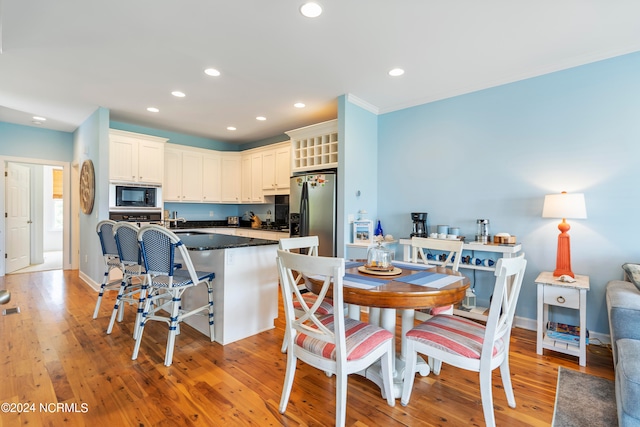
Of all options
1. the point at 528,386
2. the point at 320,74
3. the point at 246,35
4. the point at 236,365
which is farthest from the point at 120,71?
the point at 528,386

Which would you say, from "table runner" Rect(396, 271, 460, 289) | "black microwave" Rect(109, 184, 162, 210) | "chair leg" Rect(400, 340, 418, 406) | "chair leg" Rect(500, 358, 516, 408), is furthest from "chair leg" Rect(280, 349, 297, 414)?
"black microwave" Rect(109, 184, 162, 210)

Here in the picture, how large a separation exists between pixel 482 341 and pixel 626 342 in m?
0.91

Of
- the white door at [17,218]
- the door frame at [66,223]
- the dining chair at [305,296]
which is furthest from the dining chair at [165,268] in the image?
the white door at [17,218]

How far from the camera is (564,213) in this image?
8.62 feet

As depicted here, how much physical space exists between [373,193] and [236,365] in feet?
9.24

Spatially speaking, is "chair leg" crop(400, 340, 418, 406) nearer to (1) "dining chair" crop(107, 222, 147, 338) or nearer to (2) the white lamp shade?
(2) the white lamp shade

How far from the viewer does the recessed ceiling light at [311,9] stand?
82.1 inches

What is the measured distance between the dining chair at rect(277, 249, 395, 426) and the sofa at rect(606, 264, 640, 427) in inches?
42.5

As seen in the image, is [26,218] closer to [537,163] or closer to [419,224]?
[419,224]

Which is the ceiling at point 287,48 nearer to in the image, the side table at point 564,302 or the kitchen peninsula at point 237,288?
the kitchen peninsula at point 237,288

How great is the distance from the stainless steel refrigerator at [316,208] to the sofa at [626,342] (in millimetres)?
2621

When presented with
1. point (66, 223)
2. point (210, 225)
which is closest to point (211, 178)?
point (210, 225)

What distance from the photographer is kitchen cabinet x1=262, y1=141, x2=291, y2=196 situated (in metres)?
5.22

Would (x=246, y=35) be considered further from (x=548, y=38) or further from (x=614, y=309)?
(x=614, y=309)
